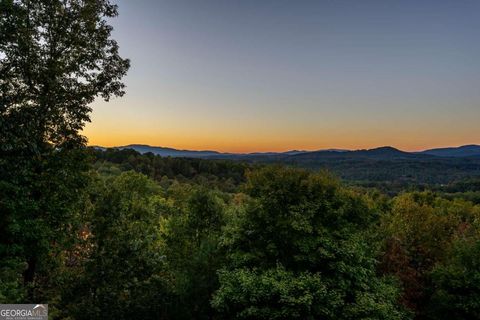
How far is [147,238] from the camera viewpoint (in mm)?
21078

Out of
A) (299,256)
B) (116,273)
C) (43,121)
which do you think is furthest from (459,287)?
(43,121)

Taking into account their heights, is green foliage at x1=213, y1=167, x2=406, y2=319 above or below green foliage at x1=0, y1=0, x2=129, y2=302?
below

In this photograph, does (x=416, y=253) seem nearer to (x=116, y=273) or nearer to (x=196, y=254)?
(x=196, y=254)

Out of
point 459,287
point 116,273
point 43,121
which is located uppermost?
point 43,121

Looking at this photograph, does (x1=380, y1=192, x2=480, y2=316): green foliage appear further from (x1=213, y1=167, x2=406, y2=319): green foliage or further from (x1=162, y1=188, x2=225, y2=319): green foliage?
(x1=162, y1=188, x2=225, y2=319): green foliage

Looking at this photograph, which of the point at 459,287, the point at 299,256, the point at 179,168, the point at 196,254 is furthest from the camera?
the point at 179,168

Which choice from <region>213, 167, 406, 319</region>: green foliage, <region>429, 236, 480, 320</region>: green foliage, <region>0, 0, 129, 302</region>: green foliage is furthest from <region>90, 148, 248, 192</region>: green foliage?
<region>0, 0, 129, 302</region>: green foliage

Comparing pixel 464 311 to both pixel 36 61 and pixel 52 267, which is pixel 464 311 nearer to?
pixel 52 267

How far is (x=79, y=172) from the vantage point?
1584 cm

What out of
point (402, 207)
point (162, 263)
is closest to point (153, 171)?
point (402, 207)

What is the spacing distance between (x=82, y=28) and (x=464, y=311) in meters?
27.3

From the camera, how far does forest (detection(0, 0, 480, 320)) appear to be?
13.9 m

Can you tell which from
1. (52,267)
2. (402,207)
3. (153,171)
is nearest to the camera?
(52,267)

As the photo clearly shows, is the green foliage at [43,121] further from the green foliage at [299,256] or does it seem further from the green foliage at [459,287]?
the green foliage at [459,287]
